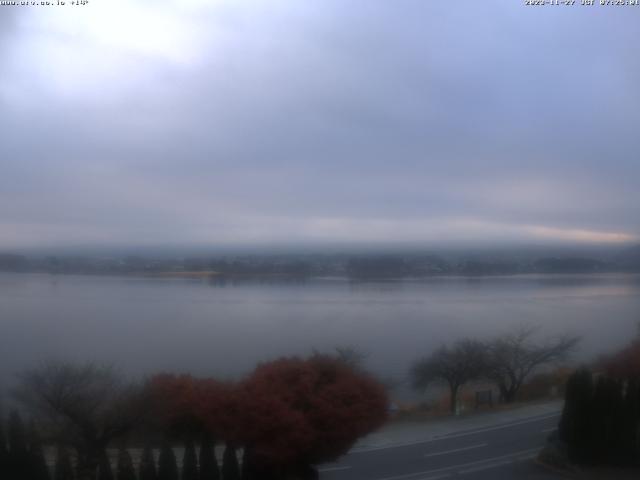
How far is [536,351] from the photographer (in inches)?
476

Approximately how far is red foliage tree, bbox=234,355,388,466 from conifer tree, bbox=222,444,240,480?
9.5 inches

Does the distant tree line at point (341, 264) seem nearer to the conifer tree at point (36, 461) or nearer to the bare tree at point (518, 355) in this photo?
the bare tree at point (518, 355)

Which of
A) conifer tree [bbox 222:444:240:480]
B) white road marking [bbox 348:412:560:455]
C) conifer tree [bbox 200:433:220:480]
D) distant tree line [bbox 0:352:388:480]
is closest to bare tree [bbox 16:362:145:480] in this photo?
distant tree line [bbox 0:352:388:480]

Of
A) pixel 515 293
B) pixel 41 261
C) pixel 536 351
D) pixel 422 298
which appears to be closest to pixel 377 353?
pixel 422 298

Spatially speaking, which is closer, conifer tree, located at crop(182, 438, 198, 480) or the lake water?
conifer tree, located at crop(182, 438, 198, 480)

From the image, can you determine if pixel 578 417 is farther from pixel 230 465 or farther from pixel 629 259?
pixel 230 465

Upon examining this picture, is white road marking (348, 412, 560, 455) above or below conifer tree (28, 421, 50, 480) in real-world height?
below

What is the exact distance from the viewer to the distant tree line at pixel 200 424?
7805 millimetres

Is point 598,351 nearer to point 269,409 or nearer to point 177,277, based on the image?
point 269,409

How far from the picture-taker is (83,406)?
27.1 feet

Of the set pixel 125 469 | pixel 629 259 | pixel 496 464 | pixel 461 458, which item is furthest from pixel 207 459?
pixel 629 259

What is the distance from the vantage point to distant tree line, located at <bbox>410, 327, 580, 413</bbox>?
36.6 ft

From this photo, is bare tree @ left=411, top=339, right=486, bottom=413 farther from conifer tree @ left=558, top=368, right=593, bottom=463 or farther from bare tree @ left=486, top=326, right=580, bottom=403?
conifer tree @ left=558, top=368, right=593, bottom=463

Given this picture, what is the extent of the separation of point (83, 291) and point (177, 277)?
5.25 feet
